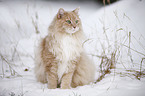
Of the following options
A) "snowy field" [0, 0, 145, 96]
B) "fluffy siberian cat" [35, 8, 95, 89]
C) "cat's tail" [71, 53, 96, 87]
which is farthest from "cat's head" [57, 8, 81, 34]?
"cat's tail" [71, 53, 96, 87]

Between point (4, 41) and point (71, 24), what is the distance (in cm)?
274

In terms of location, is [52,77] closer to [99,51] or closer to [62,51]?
[62,51]

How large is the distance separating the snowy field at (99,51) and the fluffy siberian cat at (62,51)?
186 mm

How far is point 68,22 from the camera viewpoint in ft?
5.76

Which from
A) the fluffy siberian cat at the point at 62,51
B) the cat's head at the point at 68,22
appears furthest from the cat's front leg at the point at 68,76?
the cat's head at the point at 68,22

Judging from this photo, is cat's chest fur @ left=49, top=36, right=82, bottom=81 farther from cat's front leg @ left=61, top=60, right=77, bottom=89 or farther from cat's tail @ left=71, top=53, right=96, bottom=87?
cat's tail @ left=71, top=53, right=96, bottom=87

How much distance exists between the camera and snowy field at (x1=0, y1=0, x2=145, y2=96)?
1.46 metres

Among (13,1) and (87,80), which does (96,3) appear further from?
(87,80)

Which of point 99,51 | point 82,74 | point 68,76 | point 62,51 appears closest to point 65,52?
point 62,51

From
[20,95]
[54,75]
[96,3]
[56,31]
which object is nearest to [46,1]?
[96,3]

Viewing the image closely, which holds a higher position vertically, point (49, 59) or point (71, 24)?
point (71, 24)

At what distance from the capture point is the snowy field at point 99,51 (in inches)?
57.4

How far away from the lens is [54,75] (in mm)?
1766

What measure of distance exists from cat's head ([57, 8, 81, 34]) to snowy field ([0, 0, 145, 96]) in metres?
0.27
